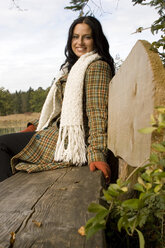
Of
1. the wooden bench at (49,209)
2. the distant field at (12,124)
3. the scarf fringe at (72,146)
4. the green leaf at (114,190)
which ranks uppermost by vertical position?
the green leaf at (114,190)

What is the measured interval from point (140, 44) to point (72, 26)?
1858 mm

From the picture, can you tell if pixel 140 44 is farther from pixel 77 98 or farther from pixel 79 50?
pixel 79 50

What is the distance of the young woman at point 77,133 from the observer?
6.42 ft

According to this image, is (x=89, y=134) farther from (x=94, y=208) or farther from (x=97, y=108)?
(x=94, y=208)

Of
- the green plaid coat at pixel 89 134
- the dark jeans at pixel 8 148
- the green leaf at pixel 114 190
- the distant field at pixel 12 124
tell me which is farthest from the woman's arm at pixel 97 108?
the distant field at pixel 12 124

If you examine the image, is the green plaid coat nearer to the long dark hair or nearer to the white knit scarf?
the white knit scarf

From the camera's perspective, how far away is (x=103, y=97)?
203 centimetres

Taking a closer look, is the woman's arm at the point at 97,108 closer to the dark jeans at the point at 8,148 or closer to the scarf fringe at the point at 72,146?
the scarf fringe at the point at 72,146

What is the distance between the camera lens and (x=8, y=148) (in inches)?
86.6

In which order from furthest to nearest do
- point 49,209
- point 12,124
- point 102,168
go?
point 12,124, point 102,168, point 49,209

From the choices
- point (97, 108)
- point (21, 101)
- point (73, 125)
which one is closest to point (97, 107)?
point (97, 108)

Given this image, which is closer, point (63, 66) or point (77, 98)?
point (77, 98)

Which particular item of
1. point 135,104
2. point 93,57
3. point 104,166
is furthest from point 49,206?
point 93,57

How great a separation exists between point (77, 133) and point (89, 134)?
0.13 meters
